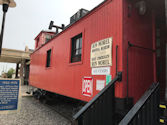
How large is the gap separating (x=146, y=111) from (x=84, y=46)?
7.61 ft

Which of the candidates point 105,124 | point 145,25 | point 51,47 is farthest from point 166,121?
point 51,47

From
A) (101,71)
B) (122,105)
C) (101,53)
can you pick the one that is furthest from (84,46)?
(122,105)

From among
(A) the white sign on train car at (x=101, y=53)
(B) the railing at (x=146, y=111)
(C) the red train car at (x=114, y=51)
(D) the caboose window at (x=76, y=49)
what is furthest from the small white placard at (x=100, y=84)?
(D) the caboose window at (x=76, y=49)

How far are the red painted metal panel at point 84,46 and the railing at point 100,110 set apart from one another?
21 centimetres

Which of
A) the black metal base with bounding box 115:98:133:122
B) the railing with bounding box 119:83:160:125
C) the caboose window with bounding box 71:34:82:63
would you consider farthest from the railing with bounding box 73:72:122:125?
the caboose window with bounding box 71:34:82:63

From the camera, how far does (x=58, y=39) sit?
5.49m

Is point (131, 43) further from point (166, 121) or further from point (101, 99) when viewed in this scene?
point (166, 121)

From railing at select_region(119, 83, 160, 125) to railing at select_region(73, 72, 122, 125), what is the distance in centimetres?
57

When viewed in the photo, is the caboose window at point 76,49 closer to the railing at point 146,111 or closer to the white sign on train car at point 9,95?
the white sign on train car at point 9,95

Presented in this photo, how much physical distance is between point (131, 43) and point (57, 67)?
3.28 metres

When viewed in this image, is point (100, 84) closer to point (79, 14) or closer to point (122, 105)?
point (122, 105)

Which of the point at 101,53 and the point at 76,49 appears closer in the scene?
the point at 101,53

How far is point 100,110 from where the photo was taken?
2.28 m

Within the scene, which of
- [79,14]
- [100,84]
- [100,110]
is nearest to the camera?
[100,110]
